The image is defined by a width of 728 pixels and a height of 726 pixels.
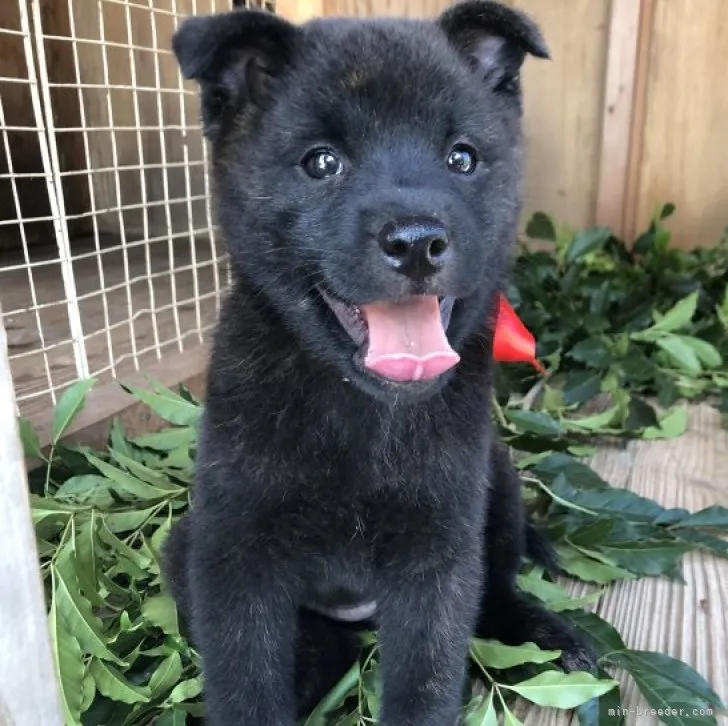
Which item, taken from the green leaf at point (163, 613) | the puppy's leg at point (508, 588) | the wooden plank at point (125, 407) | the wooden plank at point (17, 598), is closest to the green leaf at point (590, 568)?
the puppy's leg at point (508, 588)

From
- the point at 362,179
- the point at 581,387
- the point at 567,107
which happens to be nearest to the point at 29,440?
the point at 362,179

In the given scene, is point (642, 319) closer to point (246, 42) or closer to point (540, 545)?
point (540, 545)

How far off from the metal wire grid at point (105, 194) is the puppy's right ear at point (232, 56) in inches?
6.6

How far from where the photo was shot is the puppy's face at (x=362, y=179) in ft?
2.67

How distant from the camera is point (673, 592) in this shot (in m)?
1.28

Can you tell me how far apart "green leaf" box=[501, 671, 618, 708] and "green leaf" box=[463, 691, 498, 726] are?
0.14ft

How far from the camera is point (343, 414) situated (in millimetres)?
936

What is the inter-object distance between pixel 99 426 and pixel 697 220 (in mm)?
2105

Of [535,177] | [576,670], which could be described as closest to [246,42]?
[576,670]

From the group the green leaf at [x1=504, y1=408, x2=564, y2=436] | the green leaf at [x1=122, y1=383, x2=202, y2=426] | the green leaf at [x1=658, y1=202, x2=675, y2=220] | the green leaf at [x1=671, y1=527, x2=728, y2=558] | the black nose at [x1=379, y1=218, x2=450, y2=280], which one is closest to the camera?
the black nose at [x1=379, y1=218, x2=450, y2=280]

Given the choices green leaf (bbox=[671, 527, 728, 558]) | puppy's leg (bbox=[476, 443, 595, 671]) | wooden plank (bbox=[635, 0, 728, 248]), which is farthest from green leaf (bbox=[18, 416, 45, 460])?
wooden plank (bbox=[635, 0, 728, 248])

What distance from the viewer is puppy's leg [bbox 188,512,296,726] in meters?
0.92

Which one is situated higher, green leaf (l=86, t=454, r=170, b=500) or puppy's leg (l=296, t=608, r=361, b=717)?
green leaf (l=86, t=454, r=170, b=500)

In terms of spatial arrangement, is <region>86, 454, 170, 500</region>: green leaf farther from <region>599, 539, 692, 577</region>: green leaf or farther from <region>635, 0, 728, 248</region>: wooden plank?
<region>635, 0, 728, 248</region>: wooden plank
